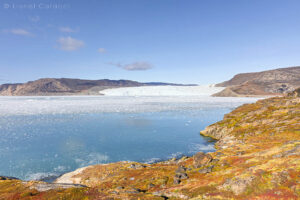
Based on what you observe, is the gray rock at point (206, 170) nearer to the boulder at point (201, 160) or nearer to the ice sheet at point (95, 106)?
the boulder at point (201, 160)

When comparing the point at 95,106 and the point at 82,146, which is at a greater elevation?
the point at 95,106

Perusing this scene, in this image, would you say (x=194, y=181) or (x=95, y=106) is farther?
(x=95, y=106)

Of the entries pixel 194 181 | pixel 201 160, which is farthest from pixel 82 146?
pixel 194 181

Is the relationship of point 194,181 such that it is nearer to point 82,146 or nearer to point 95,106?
point 82,146

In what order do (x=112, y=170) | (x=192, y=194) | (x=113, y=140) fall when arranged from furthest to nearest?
(x=113, y=140) → (x=112, y=170) → (x=192, y=194)

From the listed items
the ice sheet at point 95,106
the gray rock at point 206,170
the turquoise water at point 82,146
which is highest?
the ice sheet at point 95,106

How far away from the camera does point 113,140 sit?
41.8 m

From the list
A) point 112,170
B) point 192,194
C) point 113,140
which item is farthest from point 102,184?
point 113,140

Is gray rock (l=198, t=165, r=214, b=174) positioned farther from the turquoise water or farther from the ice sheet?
the ice sheet

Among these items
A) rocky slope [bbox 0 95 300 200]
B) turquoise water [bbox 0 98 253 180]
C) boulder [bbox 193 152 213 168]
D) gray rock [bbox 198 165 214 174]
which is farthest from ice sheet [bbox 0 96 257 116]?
gray rock [bbox 198 165 214 174]

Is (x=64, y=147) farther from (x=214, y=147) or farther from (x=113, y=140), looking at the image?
(x=214, y=147)

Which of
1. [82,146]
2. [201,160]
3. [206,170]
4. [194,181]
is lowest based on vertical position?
[82,146]

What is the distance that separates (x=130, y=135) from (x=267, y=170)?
113 feet

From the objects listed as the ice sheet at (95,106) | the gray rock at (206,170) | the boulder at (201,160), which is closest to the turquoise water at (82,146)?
the boulder at (201,160)
